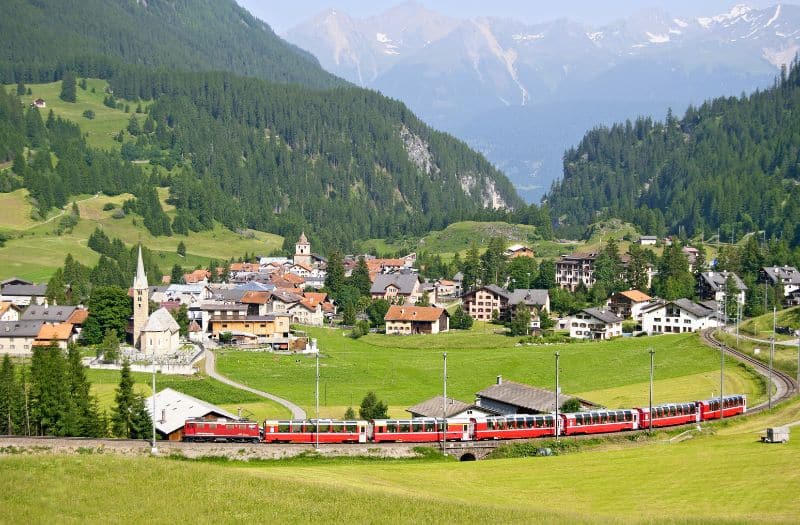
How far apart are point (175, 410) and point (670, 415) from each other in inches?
1323

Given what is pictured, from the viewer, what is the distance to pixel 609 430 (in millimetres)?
66062

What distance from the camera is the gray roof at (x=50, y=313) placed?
11966cm

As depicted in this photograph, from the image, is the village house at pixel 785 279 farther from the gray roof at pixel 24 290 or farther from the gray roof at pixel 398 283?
the gray roof at pixel 24 290

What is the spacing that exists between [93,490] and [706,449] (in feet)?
107

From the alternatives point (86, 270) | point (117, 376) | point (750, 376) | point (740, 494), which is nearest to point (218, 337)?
point (117, 376)

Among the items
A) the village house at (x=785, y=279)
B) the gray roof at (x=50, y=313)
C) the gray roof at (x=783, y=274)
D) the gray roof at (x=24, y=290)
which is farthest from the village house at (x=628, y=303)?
the gray roof at (x=24, y=290)

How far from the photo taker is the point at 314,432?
62594 mm

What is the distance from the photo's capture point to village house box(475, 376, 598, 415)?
2790 inches

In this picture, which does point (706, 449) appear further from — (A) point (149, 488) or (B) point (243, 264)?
(B) point (243, 264)

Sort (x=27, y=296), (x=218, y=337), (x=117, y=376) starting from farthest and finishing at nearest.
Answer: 1. (x=27, y=296)
2. (x=218, y=337)
3. (x=117, y=376)

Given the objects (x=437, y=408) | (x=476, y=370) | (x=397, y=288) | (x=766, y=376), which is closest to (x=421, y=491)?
(x=437, y=408)

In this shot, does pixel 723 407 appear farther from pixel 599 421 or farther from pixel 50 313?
pixel 50 313

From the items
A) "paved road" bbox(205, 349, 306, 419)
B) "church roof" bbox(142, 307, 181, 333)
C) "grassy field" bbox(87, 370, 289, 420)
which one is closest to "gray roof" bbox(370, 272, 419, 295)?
"paved road" bbox(205, 349, 306, 419)

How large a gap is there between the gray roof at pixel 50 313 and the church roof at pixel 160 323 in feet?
40.1
